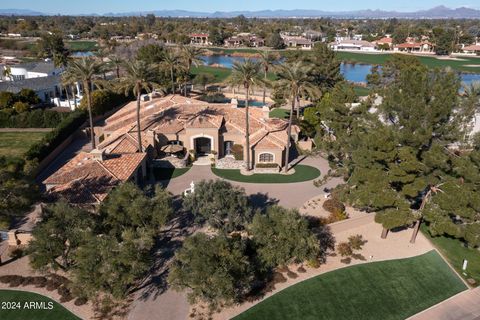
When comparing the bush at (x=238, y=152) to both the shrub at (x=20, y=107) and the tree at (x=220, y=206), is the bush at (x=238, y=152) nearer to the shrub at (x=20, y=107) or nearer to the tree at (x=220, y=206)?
the tree at (x=220, y=206)

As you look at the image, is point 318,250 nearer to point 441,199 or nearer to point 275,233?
point 275,233

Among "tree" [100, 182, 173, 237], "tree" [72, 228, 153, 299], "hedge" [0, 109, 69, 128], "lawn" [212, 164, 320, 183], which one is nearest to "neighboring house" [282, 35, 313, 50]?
"hedge" [0, 109, 69, 128]

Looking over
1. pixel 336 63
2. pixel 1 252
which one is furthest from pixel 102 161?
pixel 336 63

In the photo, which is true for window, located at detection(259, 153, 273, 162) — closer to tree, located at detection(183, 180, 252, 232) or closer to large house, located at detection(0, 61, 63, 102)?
tree, located at detection(183, 180, 252, 232)

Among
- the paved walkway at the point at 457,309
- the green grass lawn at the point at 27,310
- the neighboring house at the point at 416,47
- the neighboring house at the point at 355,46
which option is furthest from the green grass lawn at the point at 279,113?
the neighboring house at the point at 355,46

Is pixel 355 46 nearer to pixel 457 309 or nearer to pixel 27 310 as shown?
pixel 457 309
